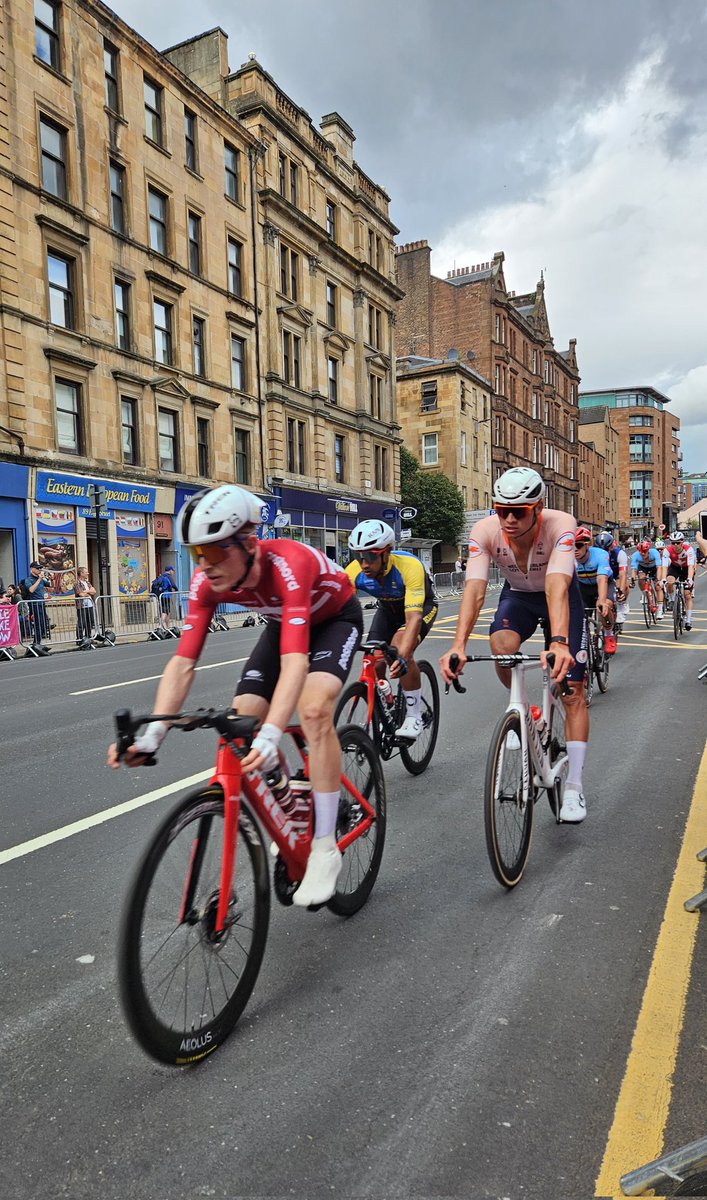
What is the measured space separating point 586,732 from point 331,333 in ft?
118

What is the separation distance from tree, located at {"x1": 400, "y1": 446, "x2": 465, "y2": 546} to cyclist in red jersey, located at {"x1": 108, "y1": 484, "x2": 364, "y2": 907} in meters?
44.9

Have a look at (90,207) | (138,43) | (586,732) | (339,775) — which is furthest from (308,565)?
(138,43)

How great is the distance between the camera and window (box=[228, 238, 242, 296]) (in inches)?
1233

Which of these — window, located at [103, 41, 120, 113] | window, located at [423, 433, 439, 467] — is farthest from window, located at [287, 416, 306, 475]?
window, located at [423, 433, 439, 467]

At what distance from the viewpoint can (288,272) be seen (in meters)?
34.9

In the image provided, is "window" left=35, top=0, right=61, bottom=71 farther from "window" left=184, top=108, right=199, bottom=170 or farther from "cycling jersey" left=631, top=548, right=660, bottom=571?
"cycling jersey" left=631, top=548, right=660, bottom=571

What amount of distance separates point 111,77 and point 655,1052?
101 ft

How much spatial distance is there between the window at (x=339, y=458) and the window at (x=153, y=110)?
15094 millimetres

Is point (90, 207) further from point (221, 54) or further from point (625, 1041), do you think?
point (625, 1041)

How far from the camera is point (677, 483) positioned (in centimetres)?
14325

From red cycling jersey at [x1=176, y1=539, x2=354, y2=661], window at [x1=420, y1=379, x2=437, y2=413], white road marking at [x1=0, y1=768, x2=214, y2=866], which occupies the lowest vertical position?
white road marking at [x1=0, y1=768, x2=214, y2=866]

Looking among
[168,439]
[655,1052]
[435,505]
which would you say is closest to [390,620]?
[655,1052]

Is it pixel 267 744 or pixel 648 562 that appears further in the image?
pixel 648 562

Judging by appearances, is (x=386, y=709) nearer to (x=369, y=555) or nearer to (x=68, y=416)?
(x=369, y=555)
